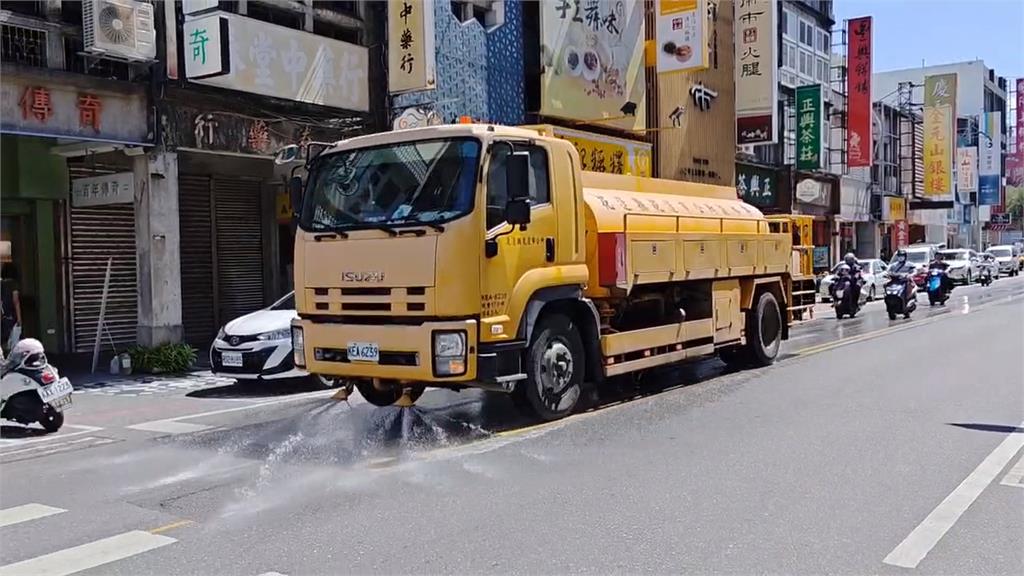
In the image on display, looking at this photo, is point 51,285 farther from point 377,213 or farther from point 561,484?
point 561,484

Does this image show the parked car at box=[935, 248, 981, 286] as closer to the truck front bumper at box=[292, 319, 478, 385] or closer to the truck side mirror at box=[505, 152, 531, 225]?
the truck side mirror at box=[505, 152, 531, 225]

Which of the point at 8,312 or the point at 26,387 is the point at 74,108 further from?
the point at 26,387

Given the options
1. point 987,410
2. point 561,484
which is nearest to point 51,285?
point 561,484

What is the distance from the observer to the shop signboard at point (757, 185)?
33.9 meters

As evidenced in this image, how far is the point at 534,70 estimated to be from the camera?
71.0 feet

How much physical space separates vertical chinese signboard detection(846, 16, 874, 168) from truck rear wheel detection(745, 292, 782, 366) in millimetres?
26471

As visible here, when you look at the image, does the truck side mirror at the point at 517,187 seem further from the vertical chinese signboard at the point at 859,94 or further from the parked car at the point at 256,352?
the vertical chinese signboard at the point at 859,94

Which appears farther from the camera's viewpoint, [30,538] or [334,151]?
[334,151]

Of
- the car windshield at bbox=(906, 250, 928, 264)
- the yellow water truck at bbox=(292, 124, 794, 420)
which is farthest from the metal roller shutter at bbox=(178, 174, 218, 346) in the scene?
the car windshield at bbox=(906, 250, 928, 264)

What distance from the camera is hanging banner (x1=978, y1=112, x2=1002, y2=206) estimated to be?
65.6 metres

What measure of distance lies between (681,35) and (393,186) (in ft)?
51.9

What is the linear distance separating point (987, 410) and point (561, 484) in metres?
5.25

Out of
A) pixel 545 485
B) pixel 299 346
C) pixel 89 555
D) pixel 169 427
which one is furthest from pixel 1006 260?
pixel 89 555

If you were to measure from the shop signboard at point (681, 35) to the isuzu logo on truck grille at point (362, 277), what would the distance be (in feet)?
51.9
